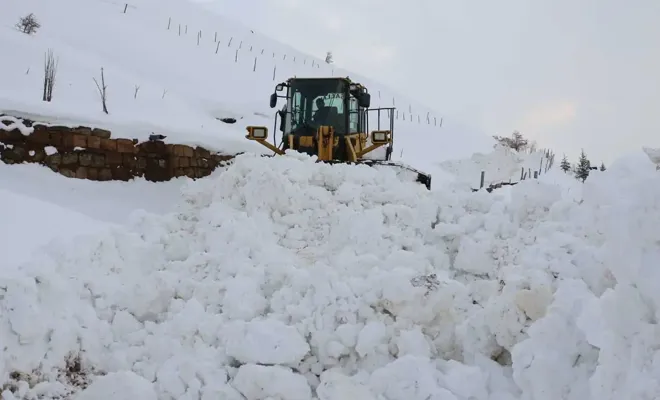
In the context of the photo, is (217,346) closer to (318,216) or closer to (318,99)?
(318,216)

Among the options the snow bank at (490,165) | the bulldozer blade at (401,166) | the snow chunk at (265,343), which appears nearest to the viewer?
the snow chunk at (265,343)

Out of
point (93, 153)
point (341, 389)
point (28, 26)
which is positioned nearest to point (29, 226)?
point (93, 153)

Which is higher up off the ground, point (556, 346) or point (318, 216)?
point (318, 216)

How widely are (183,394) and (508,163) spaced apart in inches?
696

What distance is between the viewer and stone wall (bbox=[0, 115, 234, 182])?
246 inches

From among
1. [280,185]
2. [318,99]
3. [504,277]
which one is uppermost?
[318,99]

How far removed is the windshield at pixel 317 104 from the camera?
8.19 m

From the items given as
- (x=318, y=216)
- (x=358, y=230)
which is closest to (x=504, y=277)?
(x=358, y=230)

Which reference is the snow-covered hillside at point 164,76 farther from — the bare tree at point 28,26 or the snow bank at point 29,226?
the snow bank at point 29,226

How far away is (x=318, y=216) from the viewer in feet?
15.1

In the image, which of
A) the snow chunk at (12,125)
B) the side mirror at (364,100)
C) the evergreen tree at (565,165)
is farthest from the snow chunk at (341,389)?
the evergreen tree at (565,165)

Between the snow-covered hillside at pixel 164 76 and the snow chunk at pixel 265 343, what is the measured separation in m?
4.68

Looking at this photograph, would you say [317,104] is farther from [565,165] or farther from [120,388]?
[565,165]

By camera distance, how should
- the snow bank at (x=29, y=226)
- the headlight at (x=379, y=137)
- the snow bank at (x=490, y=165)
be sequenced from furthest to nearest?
the snow bank at (x=490, y=165)
the headlight at (x=379, y=137)
the snow bank at (x=29, y=226)
